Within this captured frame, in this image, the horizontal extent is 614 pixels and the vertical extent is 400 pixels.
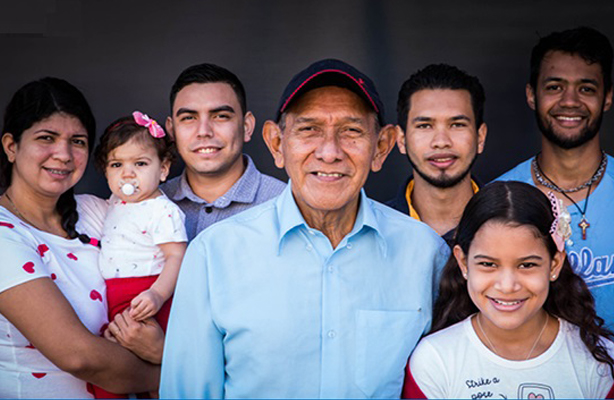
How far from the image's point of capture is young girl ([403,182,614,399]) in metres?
2.13

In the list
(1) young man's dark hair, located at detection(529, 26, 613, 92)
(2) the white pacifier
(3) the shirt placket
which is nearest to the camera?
(3) the shirt placket

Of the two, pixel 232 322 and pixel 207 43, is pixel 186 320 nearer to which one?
pixel 232 322

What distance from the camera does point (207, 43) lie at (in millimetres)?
4082

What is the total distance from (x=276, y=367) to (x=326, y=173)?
0.63 m

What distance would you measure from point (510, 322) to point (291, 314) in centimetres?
72

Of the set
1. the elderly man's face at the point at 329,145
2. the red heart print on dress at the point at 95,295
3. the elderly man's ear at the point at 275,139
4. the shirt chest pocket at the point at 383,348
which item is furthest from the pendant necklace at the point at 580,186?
the red heart print on dress at the point at 95,295

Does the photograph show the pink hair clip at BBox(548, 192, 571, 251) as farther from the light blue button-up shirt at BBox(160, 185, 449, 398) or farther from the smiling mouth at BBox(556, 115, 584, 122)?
the smiling mouth at BBox(556, 115, 584, 122)

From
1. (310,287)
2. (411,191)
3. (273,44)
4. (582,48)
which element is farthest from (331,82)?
(273,44)

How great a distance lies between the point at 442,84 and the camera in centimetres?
326

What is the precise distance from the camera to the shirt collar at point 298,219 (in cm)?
216

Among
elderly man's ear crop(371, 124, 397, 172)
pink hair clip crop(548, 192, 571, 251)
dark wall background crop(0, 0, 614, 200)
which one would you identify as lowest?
pink hair clip crop(548, 192, 571, 251)

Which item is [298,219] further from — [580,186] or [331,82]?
[580,186]

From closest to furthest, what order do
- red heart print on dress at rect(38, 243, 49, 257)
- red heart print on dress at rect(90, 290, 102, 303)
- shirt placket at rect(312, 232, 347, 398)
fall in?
shirt placket at rect(312, 232, 347, 398), red heart print on dress at rect(38, 243, 49, 257), red heart print on dress at rect(90, 290, 102, 303)

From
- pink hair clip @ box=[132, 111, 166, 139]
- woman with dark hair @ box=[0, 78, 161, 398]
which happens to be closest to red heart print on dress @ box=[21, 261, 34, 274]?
woman with dark hair @ box=[0, 78, 161, 398]
